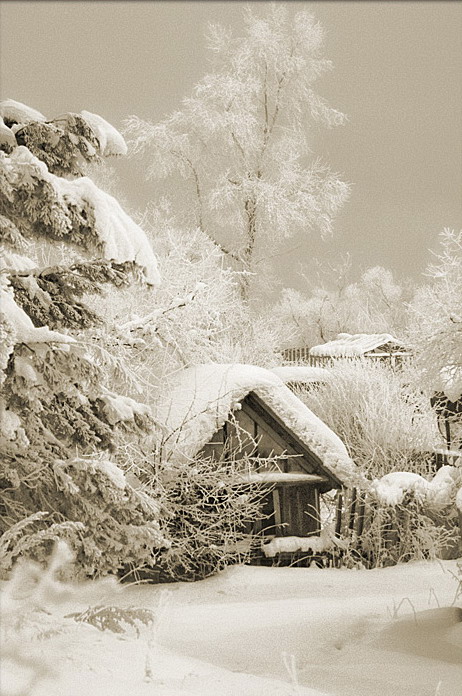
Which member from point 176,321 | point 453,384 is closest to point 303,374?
point 176,321

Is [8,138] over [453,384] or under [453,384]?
over

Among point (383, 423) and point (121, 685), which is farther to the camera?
point (383, 423)

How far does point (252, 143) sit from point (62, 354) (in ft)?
72.5

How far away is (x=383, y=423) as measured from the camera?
63.3 feet

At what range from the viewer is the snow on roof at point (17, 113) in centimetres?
595

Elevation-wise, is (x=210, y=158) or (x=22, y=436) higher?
(x=210, y=158)

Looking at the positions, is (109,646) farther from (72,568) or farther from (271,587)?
(271,587)

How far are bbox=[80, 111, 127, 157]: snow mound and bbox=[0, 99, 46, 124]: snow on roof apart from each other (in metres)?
0.42

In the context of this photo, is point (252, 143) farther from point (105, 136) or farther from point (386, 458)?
point (105, 136)

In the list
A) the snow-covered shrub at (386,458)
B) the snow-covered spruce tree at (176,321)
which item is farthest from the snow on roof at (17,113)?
the snow-covered shrub at (386,458)

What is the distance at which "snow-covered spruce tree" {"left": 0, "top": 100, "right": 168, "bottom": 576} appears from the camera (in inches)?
208

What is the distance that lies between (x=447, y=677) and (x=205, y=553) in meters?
6.39

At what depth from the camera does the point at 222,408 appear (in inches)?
552

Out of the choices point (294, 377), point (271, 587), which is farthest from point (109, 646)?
point (294, 377)
